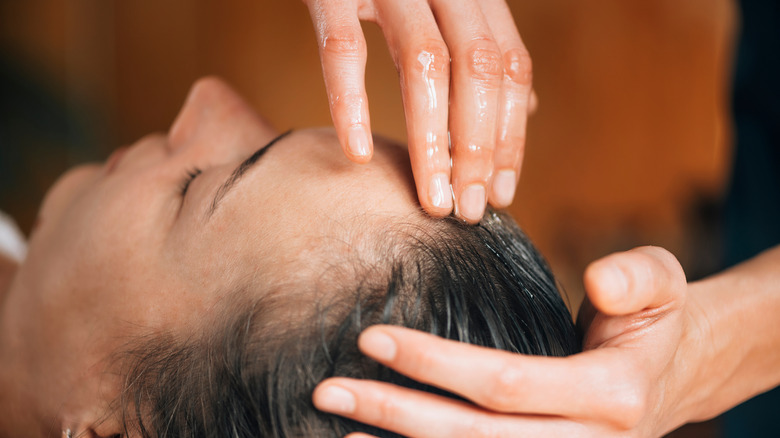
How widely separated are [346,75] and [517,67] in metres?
0.22

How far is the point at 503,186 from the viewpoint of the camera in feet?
2.22

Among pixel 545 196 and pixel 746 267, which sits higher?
pixel 746 267

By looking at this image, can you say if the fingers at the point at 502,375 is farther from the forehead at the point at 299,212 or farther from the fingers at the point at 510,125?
the fingers at the point at 510,125

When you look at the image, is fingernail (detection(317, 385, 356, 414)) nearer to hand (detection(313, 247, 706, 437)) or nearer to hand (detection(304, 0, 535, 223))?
hand (detection(313, 247, 706, 437))

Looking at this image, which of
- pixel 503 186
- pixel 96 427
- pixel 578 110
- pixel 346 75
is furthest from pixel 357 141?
pixel 578 110

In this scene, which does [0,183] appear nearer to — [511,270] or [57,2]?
[57,2]

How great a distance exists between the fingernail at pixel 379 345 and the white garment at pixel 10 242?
1268mm

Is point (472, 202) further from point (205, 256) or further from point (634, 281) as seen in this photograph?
point (205, 256)

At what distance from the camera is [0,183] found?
299 centimetres

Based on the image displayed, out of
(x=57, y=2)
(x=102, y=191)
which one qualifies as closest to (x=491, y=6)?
(x=102, y=191)

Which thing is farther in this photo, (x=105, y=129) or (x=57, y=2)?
(x=105, y=129)

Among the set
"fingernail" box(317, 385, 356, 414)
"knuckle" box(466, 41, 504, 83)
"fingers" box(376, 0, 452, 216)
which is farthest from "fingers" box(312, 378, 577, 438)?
"knuckle" box(466, 41, 504, 83)

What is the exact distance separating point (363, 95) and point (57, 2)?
3915mm

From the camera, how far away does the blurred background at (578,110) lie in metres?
2.67
